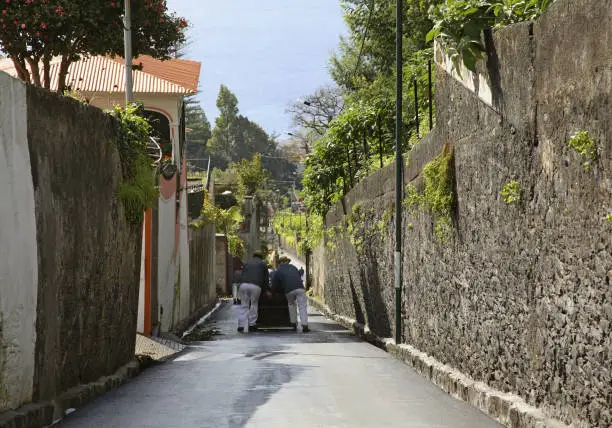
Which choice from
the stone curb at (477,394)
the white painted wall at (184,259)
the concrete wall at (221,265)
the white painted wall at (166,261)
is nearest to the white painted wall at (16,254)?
the stone curb at (477,394)

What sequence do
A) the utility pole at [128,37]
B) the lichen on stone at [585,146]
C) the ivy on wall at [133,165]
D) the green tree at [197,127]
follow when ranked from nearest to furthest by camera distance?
the lichen on stone at [585,146] → the ivy on wall at [133,165] → the utility pole at [128,37] → the green tree at [197,127]

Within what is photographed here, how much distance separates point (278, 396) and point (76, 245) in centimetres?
241

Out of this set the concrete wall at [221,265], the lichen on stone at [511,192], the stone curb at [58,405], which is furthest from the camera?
the concrete wall at [221,265]

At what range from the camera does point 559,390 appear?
730 centimetres

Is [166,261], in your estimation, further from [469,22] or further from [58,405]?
[469,22]

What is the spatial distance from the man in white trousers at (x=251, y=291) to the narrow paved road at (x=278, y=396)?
21.4 feet

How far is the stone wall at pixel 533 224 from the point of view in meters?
6.50

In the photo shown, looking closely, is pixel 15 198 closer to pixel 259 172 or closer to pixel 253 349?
pixel 253 349

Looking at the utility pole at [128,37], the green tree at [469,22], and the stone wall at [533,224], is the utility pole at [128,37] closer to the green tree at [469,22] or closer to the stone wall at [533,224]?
Answer: the stone wall at [533,224]

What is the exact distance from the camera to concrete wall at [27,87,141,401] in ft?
27.6

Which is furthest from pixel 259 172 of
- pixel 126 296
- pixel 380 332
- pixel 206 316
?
pixel 126 296

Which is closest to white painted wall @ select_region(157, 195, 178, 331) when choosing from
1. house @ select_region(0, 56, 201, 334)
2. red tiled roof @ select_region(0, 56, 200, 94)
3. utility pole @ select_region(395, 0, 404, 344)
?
house @ select_region(0, 56, 201, 334)

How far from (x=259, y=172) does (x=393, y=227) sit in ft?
184

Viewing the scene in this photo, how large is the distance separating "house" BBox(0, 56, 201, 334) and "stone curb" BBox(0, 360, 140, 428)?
564 cm
